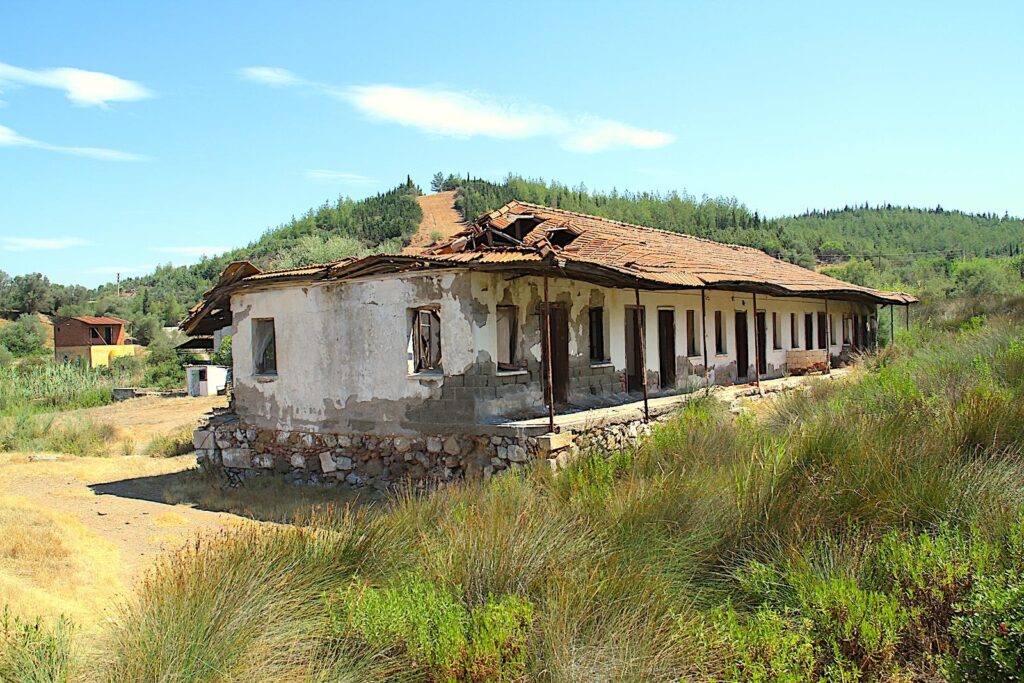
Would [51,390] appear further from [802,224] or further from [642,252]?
[802,224]

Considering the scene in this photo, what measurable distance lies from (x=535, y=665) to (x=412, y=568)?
154 centimetres

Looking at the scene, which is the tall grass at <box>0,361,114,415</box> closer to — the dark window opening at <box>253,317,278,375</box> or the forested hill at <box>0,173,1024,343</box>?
the forested hill at <box>0,173,1024,343</box>

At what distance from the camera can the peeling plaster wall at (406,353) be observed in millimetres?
11539

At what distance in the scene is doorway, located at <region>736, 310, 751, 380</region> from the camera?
1883 cm

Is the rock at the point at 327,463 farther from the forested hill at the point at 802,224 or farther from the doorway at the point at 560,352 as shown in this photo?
the forested hill at the point at 802,224

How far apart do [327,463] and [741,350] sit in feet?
34.3

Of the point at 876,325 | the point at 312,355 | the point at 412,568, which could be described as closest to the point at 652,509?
the point at 412,568

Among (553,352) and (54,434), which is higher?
(553,352)

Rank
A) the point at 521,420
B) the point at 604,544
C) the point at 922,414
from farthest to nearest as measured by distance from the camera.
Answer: the point at 521,420
the point at 922,414
the point at 604,544

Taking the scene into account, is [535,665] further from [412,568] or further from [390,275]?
[390,275]

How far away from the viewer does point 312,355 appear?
1348 cm

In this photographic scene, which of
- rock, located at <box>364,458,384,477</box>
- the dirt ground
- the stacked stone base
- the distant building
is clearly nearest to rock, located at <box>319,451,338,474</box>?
the stacked stone base

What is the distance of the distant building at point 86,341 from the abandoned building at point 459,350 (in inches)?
1421

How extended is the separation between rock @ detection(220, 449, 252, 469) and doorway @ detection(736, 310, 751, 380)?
1121 centimetres
